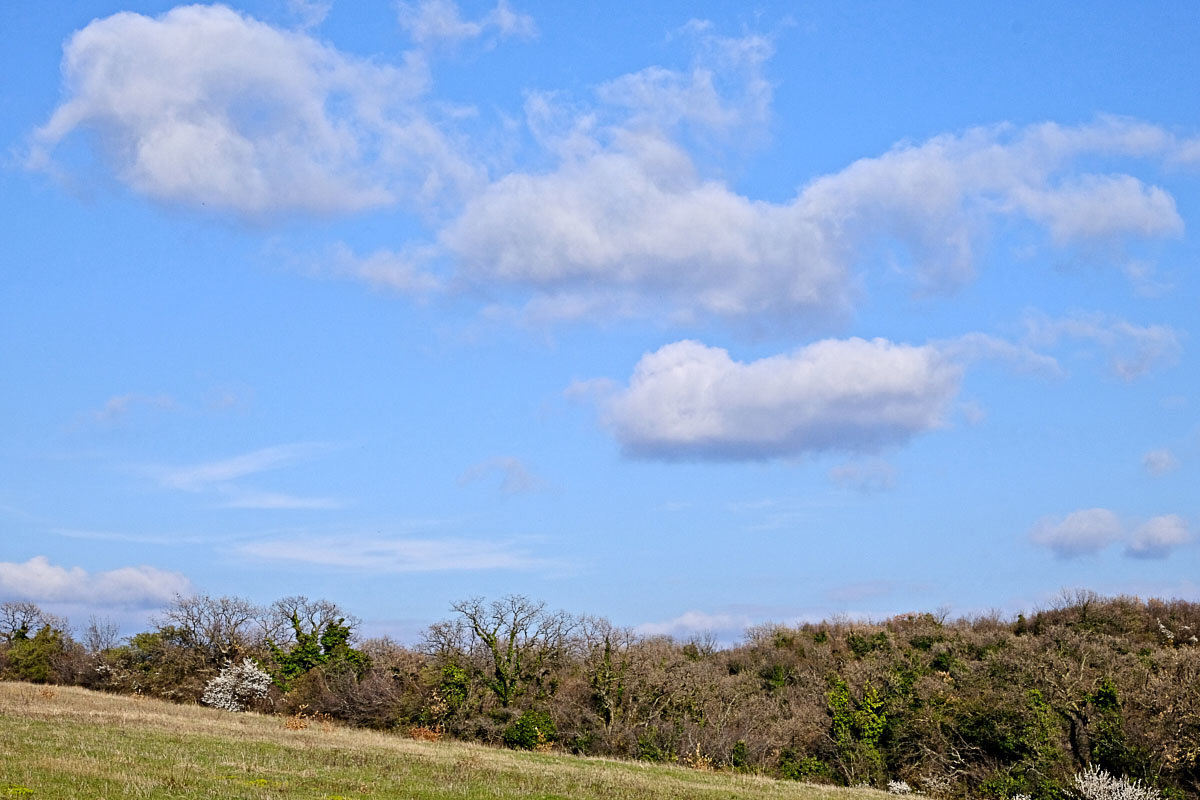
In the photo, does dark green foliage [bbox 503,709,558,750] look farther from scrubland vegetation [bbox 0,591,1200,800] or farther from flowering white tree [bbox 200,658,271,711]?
flowering white tree [bbox 200,658,271,711]

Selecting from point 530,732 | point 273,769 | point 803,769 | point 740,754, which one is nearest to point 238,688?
point 530,732

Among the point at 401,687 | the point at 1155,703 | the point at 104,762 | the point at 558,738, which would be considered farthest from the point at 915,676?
the point at 104,762

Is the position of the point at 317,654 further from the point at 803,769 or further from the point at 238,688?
the point at 803,769

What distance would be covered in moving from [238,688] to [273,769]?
161ft

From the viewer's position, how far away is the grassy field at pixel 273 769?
2667 cm

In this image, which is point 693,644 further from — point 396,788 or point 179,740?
point 396,788

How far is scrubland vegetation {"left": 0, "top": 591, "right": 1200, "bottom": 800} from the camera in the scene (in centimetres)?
5219

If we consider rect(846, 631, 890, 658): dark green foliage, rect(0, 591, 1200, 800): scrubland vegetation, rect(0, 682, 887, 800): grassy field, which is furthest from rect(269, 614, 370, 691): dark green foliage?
rect(846, 631, 890, 658): dark green foliage

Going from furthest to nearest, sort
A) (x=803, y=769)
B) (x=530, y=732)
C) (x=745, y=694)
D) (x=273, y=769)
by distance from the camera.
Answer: (x=745, y=694) < (x=530, y=732) < (x=803, y=769) < (x=273, y=769)

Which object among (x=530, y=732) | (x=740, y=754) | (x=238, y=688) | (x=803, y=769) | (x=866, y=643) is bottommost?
(x=803, y=769)

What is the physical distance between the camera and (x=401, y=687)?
72938mm

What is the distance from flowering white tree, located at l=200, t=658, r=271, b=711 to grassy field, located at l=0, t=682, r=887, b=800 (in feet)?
82.4

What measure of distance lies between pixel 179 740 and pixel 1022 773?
38203 mm

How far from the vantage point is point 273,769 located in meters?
32.5
